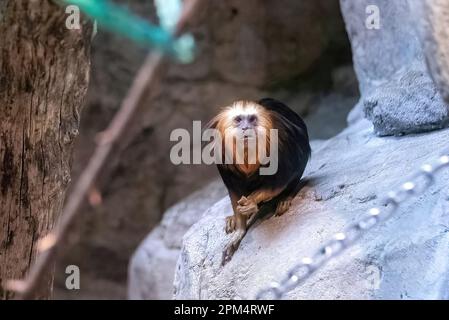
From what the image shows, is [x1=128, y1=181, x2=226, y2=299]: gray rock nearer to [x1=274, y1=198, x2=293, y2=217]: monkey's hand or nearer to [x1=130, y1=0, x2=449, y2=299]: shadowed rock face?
[x1=130, y1=0, x2=449, y2=299]: shadowed rock face

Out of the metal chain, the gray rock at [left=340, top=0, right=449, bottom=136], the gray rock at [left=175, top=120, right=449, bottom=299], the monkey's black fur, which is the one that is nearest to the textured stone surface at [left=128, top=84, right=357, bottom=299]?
the gray rock at [left=340, top=0, right=449, bottom=136]

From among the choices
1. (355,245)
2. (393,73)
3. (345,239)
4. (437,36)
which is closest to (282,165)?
(355,245)

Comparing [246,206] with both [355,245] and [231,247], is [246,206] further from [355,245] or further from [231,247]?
[355,245]

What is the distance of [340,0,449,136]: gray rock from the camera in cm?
304

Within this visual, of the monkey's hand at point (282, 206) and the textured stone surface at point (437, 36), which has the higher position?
the textured stone surface at point (437, 36)

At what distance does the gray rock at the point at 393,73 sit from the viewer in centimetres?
304

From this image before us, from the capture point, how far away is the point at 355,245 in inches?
94.0

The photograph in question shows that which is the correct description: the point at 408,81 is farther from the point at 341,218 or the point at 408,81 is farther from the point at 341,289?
the point at 341,289

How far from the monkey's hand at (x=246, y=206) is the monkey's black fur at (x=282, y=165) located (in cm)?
5

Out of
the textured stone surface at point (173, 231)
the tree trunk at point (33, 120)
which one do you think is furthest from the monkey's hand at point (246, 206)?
the textured stone surface at point (173, 231)

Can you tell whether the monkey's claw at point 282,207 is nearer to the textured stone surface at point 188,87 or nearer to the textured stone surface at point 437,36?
the textured stone surface at point 437,36

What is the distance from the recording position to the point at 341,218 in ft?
8.32

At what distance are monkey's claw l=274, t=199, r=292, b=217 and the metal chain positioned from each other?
0.50m

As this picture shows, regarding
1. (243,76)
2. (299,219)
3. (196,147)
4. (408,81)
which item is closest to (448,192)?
(299,219)
